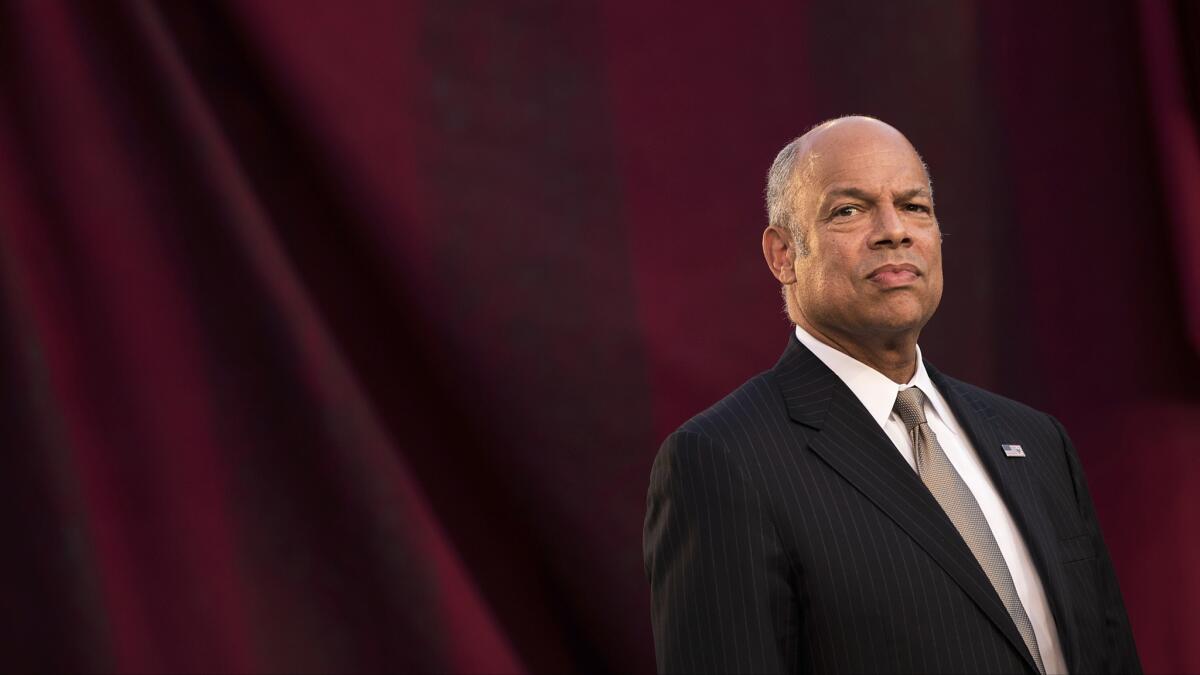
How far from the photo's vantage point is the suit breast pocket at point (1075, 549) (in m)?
1.33

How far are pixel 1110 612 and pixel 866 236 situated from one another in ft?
1.53

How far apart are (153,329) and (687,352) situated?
2.41ft

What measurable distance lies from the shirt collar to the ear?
71 millimetres

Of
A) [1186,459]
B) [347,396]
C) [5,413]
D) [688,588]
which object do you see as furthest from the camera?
[1186,459]

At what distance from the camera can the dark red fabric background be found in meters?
1.68

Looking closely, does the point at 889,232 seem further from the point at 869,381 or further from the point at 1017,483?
the point at 1017,483

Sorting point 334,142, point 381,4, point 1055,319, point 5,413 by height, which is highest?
point 381,4

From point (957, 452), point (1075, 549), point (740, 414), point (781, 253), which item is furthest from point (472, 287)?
point (1075, 549)

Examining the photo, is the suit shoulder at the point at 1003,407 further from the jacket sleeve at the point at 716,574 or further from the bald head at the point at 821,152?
the jacket sleeve at the point at 716,574

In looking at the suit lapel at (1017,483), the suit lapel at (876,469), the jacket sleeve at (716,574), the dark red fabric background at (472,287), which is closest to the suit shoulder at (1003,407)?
the suit lapel at (1017,483)

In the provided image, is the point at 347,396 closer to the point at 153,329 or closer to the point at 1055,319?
the point at 153,329

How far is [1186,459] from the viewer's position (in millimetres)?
2059

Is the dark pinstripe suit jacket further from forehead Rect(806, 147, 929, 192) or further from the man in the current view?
forehead Rect(806, 147, 929, 192)

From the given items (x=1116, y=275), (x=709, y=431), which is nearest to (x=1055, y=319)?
(x=1116, y=275)
